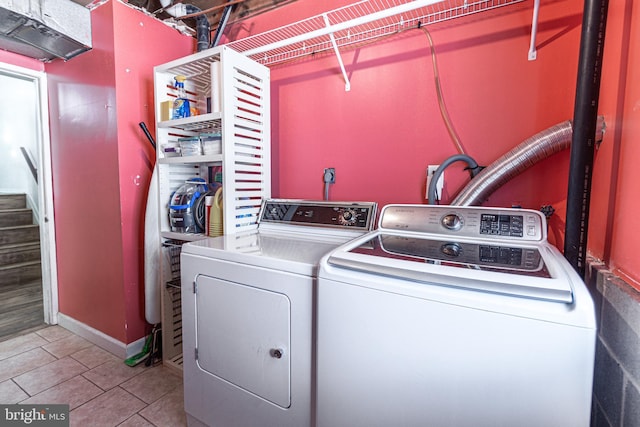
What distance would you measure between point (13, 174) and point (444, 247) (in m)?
6.18

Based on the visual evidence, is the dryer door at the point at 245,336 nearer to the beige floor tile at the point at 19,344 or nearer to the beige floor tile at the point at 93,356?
the beige floor tile at the point at 93,356

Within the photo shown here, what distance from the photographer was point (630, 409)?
0.78 m

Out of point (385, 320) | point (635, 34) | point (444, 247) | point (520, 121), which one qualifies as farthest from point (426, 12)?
point (385, 320)

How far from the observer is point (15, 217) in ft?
13.1

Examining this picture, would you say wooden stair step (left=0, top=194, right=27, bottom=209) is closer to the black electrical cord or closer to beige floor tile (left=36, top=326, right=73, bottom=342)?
beige floor tile (left=36, top=326, right=73, bottom=342)

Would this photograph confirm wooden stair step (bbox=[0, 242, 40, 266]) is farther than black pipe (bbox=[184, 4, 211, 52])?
Yes

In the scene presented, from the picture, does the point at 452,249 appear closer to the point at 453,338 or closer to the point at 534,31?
the point at 453,338

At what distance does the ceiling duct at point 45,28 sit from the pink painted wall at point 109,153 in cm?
7

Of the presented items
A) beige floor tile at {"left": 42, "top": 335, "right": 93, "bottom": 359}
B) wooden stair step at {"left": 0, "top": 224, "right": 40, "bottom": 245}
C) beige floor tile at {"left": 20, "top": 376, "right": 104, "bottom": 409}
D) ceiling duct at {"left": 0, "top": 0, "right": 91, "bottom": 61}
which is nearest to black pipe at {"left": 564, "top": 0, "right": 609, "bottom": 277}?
beige floor tile at {"left": 20, "top": 376, "right": 104, "bottom": 409}

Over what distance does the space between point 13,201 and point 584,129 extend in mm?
6039

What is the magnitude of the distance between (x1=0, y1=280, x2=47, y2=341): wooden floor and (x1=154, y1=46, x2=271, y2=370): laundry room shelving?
1558 mm

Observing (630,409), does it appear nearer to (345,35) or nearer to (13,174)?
(345,35)

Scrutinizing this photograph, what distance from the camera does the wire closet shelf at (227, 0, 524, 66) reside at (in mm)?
1406

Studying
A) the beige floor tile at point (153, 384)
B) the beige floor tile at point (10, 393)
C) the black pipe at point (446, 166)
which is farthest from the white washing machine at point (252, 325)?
the beige floor tile at point (10, 393)
